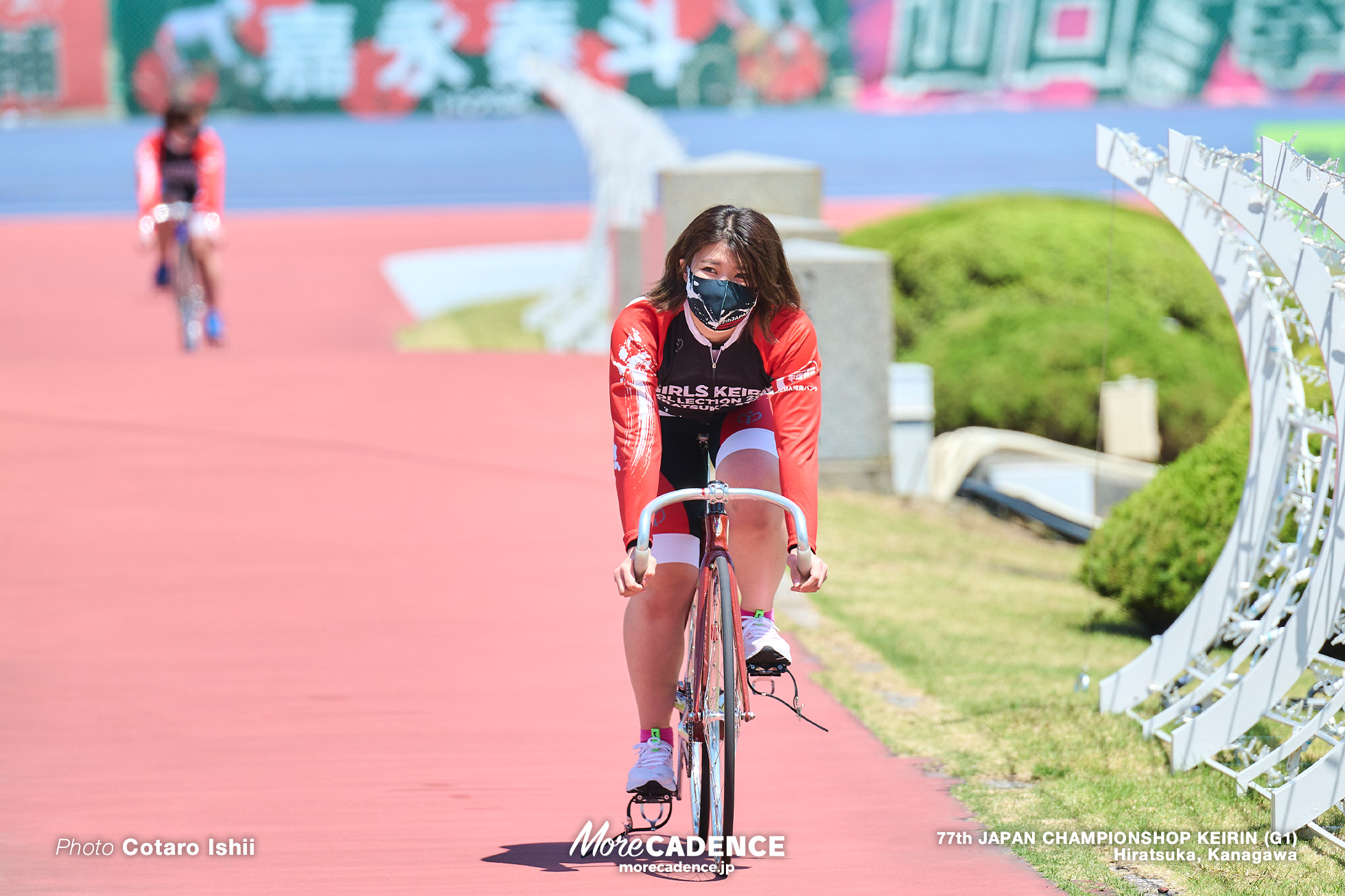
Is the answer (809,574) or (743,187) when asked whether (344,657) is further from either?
(743,187)

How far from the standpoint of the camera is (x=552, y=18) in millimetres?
34156

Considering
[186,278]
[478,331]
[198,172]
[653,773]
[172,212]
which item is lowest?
[478,331]

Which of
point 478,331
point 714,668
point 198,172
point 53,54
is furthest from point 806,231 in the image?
point 53,54

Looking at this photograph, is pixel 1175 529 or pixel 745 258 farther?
pixel 1175 529

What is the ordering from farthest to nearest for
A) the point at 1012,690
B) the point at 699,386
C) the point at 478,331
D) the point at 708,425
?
the point at 478,331
the point at 1012,690
the point at 708,425
the point at 699,386

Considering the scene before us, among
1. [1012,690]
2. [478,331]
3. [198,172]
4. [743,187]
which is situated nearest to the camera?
[1012,690]

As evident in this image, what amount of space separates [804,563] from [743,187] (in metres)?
9.31

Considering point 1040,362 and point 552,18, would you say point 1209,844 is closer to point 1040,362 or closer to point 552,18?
point 1040,362

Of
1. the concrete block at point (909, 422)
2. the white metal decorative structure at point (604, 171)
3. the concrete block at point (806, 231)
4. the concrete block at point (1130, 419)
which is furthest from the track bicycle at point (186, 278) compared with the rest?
the concrete block at point (1130, 419)

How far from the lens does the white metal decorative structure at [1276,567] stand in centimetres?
485

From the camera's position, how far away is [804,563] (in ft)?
14.5

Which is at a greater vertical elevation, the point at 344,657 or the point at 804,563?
the point at 804,563

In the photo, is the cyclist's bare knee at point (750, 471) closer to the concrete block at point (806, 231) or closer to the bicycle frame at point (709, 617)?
the bicycle frame at point (709, 617)

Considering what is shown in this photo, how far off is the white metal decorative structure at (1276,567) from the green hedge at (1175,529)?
2.96 ft
